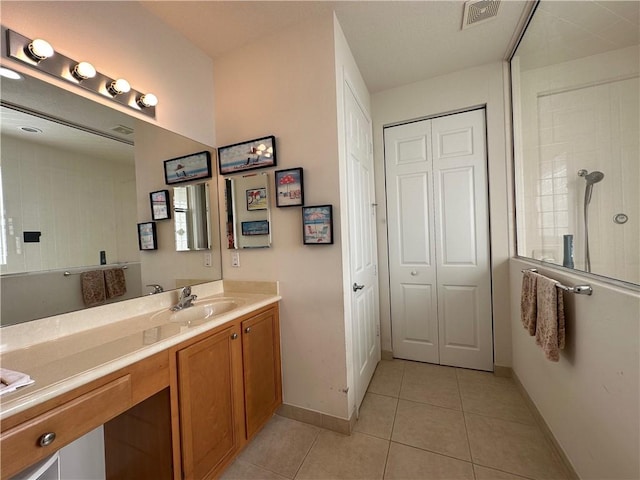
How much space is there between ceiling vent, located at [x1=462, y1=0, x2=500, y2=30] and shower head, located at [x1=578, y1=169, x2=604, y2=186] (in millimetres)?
1172

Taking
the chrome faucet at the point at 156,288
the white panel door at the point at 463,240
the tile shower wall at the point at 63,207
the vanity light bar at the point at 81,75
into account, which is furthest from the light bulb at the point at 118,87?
the white panel door at the point at 463,240

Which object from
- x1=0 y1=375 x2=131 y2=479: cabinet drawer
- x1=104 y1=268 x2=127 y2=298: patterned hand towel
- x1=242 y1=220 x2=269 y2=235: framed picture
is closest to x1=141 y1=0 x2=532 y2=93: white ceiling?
x1=242 y1=220 x2=269 y2=235: framed picture

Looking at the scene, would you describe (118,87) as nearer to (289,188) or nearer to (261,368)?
(289,188)

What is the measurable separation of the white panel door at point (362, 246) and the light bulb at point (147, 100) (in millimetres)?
1224

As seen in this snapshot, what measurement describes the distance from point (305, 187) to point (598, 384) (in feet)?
5.64

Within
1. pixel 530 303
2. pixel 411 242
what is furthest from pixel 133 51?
pixel 530 303

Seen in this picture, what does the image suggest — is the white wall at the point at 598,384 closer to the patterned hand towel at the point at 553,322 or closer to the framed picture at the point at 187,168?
the patterned hand towel at the point at 553,322

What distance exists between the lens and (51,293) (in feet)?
3.75

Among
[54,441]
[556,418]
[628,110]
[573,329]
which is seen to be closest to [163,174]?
[54,441]

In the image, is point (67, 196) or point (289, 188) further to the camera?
point (289, 188)

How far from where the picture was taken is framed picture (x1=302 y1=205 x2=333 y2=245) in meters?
1.59

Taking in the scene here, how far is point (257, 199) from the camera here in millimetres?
1813

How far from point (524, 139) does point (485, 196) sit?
51 centimetres

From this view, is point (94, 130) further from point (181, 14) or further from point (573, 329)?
point (573, 329)
